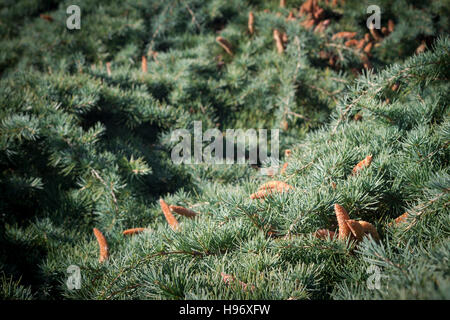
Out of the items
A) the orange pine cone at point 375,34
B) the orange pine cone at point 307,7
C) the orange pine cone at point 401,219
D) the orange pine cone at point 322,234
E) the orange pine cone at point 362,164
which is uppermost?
the orange pine cone at point 307,7

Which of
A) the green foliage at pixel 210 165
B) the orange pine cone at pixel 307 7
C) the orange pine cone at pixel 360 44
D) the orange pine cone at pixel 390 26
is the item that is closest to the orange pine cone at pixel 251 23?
the green foliage at pixel 210 165

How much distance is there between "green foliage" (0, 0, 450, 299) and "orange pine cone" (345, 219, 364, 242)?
36mm

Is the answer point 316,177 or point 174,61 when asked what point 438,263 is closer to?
point 316,177

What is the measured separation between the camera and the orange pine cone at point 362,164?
998 millimetres

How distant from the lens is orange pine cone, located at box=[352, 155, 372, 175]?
998 mm

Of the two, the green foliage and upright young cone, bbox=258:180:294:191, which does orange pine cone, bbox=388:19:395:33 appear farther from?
upright young cone, bbox=258:180:294:191

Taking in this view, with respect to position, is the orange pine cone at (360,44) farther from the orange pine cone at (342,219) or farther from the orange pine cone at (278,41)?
the orange pine cone at (342,219)

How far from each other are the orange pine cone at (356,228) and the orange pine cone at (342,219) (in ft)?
0.03

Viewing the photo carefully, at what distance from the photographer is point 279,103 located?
6.49 feet

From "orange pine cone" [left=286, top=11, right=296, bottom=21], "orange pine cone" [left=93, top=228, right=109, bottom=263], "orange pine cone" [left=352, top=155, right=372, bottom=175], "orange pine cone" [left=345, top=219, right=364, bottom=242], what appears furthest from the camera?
"orange pine cone" [left=286, top=11, right=296, bottom=21]

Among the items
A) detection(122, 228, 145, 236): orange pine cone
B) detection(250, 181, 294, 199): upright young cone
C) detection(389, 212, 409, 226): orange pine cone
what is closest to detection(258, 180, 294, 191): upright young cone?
detection(250, 181, 294, 199): upright young cone

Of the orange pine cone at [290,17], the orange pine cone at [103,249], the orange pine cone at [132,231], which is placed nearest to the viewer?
the orange pine cone at [103,249]

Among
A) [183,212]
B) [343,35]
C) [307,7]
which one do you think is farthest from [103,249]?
[307,7]

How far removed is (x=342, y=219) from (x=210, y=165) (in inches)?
36.5
